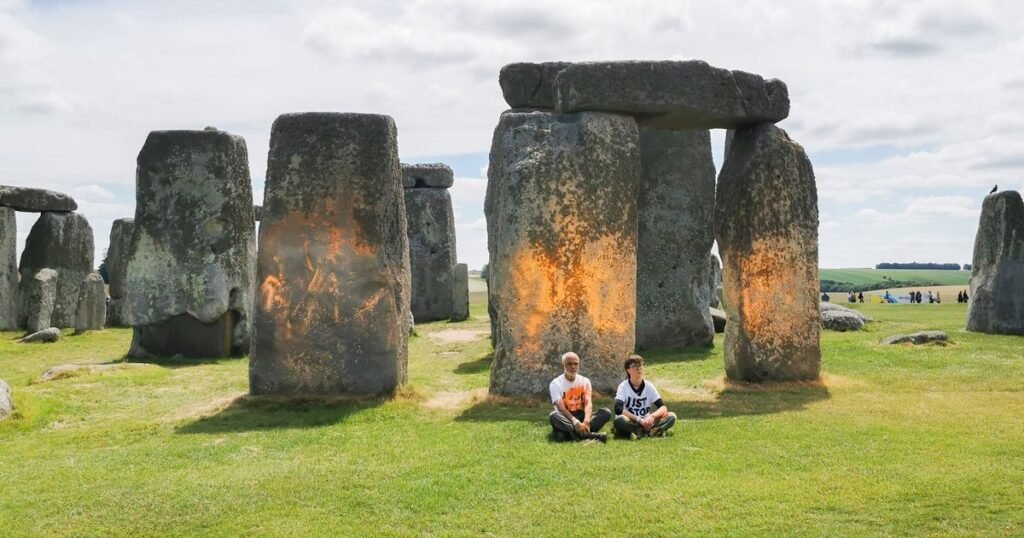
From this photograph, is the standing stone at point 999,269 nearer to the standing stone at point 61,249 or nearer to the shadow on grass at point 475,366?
the shadow on grass at point 475,366

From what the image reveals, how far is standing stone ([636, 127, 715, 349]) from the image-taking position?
17.6m

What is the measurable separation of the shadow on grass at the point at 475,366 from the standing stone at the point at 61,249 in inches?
545

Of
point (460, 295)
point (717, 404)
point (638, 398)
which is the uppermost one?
point (460, 295)

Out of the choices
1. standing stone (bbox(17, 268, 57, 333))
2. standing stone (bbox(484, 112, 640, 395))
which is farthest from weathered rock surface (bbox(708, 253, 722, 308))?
standing stone (bbox(17, 268, 57, 333))

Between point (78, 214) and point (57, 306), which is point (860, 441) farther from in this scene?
point (78, 214)

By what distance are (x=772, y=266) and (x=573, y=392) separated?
14.6ft

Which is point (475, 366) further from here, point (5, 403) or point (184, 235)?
point (5, 403)

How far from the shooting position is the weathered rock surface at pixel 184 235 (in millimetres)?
17250

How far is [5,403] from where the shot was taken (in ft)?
35.0

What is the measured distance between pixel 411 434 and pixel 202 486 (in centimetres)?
250

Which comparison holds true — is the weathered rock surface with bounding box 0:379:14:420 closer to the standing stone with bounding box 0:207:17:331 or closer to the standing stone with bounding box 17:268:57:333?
the standing stone with bounding box 17:268:57:333

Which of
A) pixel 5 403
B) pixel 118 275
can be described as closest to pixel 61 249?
pixel 118 275

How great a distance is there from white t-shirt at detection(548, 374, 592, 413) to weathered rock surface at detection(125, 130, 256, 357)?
32.0ft

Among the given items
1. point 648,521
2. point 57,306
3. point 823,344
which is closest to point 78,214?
point 57,306
